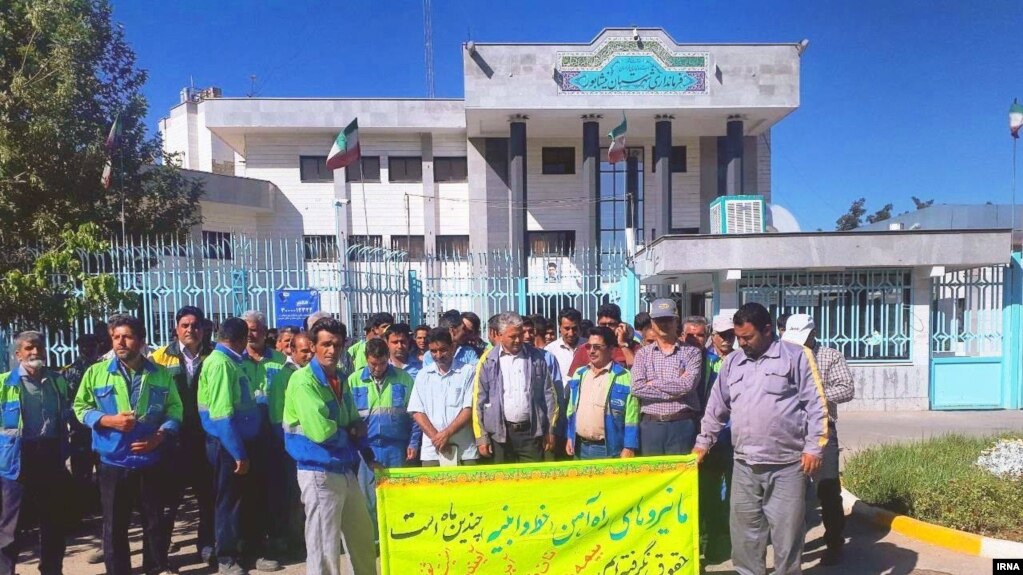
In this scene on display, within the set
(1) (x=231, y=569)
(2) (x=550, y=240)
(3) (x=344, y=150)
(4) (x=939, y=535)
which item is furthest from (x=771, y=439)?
(2) (x=550, y=240)

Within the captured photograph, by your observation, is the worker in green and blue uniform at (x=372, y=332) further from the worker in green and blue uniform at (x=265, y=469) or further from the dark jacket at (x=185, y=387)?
the dark jacket at (x=185, y=387)

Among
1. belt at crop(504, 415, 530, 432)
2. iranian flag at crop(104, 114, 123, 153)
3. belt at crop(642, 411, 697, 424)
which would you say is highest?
iranian flag at crop(104, 114, 123, 153)

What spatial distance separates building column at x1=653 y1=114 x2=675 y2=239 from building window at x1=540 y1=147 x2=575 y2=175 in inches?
117

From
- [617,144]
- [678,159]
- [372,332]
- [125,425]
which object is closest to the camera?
[125,425]

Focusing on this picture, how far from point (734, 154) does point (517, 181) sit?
6.67 meters

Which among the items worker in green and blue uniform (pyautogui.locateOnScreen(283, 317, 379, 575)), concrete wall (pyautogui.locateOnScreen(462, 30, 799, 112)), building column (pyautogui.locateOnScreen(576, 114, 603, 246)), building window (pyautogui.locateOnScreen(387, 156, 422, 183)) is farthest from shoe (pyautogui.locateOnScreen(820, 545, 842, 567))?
building window (pyautogui.locateOnScreen(387, 156, 422, 183))

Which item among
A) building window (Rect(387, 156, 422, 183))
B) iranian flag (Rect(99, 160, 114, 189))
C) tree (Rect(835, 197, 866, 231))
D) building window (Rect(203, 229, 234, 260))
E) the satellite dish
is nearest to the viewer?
building window (Rect(203, 229, 234, 260))

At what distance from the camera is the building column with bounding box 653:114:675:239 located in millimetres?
19922

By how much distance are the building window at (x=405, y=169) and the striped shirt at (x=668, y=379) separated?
1864cm

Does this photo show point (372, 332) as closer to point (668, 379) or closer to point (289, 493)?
point (289, 493)

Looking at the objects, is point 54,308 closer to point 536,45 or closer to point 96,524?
point 96,524

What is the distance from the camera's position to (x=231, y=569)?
4.62 meters

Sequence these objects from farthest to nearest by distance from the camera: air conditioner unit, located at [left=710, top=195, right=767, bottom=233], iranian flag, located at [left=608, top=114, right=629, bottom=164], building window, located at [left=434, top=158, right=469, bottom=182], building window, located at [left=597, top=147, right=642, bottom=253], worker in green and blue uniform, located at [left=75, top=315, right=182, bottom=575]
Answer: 1. building window, located at [left=434, top=158, right=469, bottom=182]
2. building window, located at [left=597, top=147, right=642, bottom=253]
3. iranian flag, located at [left=608, top=114, right=629, bottom=164]
4. air conditioner unit, located at [left=710, top=195, right=767, bottom=233]
5. worker in green and blue uniform, located at [left=75, top=315, right=182, bottom=575]

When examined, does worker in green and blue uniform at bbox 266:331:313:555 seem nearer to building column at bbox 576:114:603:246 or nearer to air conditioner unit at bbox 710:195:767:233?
air conditioner unit at bbox 710:195:767:233
